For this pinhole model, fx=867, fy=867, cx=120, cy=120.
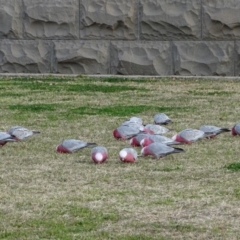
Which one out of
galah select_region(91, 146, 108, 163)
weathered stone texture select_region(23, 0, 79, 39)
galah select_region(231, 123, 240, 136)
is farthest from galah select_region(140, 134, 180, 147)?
weathered stone texture select_region(23, 0, 79, 39)

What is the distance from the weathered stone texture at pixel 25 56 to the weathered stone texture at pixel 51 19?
16cm

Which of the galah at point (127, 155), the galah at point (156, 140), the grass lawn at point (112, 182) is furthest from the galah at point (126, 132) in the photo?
the galah at point (127, 155)

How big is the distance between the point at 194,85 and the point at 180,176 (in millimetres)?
6752

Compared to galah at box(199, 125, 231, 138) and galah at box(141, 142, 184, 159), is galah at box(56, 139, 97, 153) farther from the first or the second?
galah at box(199, 125, 231, 138)

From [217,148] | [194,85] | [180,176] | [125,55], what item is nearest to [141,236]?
[180,176]

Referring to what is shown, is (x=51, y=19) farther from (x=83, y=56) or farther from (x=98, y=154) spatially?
(x=98, y=154)

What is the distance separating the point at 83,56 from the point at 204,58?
6.42ft

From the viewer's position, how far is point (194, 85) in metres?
12.6

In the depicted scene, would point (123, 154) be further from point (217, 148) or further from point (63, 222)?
point (63, 222)

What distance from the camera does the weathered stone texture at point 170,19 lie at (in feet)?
45.1

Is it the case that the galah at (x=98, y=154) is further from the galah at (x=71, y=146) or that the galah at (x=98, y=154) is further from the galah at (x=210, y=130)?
the galah at (x=210, y=130)

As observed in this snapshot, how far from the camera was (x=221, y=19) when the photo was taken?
44.8ft

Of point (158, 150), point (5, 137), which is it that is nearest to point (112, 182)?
point (158, 150)

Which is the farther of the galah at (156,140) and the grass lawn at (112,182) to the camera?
the galah at (156,140)
